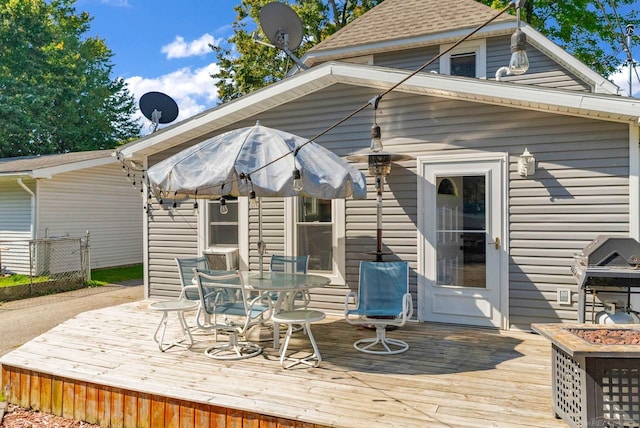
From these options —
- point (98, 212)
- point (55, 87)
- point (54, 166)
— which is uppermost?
point (55, 87)

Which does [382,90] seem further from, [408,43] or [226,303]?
[226,303]

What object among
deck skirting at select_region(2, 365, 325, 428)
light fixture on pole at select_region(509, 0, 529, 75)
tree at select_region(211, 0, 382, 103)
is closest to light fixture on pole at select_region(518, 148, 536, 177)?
light fixture on pole at select_region(509, 0, 529, 75)

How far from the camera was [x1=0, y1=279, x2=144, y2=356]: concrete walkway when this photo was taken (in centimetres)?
608

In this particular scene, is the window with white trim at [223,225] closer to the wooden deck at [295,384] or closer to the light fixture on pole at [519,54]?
the wooden deck at [295,384]

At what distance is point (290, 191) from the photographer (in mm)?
3885

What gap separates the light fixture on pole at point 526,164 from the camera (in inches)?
194

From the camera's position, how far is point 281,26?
8.33 meters

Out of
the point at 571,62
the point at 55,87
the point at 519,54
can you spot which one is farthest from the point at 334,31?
the point at 519,54

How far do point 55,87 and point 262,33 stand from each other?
399 inches

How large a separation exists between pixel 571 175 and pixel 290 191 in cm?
324

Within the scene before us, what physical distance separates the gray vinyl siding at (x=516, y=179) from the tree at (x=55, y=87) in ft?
56.3

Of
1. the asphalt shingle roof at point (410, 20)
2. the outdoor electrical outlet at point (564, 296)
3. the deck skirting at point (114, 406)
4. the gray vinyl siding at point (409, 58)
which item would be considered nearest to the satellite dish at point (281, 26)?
the asphalt shingle roof at point (410, 20)

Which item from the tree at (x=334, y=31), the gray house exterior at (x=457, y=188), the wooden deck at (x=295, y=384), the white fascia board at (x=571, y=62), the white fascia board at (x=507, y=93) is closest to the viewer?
the wooden deck at (x=295, y=384)

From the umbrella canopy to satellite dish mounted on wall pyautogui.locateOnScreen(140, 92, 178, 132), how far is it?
13.6 feet
